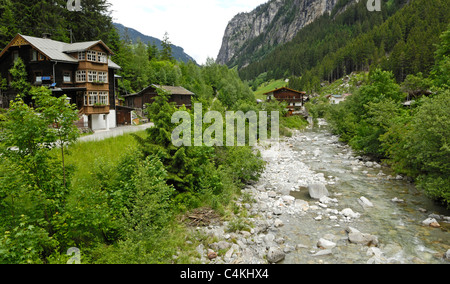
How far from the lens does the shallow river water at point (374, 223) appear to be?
38.4 feet

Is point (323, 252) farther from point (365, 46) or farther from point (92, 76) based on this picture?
point (365, 46)

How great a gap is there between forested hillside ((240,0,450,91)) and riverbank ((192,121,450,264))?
71.6 metres

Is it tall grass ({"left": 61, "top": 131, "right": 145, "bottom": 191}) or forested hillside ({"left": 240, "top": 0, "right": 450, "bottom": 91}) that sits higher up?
forested hillside ({"left": 240, "top": 0, "right": 450, "bottom": 91})

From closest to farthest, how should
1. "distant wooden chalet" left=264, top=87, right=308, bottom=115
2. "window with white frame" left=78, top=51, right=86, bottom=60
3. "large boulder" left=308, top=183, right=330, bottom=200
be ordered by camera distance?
"large boulder" left=308, top=183, right=330, bottom=200
"window with white frame" left=78, top=51, right=86, bottom=60
"distant wooden chalet" left=264, top=87, right=308, bottom=115

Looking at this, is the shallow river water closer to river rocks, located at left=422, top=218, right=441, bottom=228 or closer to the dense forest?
river rocks, located at left=422, top=218, right=441, bottom=228

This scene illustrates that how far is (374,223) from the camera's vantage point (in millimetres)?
14773

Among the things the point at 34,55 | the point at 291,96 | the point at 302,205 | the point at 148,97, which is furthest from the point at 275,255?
the point at 291,96

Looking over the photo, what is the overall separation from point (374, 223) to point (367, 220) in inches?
17.0

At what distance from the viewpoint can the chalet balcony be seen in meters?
31.8

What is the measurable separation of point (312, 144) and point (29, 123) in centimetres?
3906

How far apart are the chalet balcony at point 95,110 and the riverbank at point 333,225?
21.8m

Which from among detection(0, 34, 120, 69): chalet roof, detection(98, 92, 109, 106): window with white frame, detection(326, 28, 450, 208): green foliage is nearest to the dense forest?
detection(326, 28, 450, 208): green foliage
